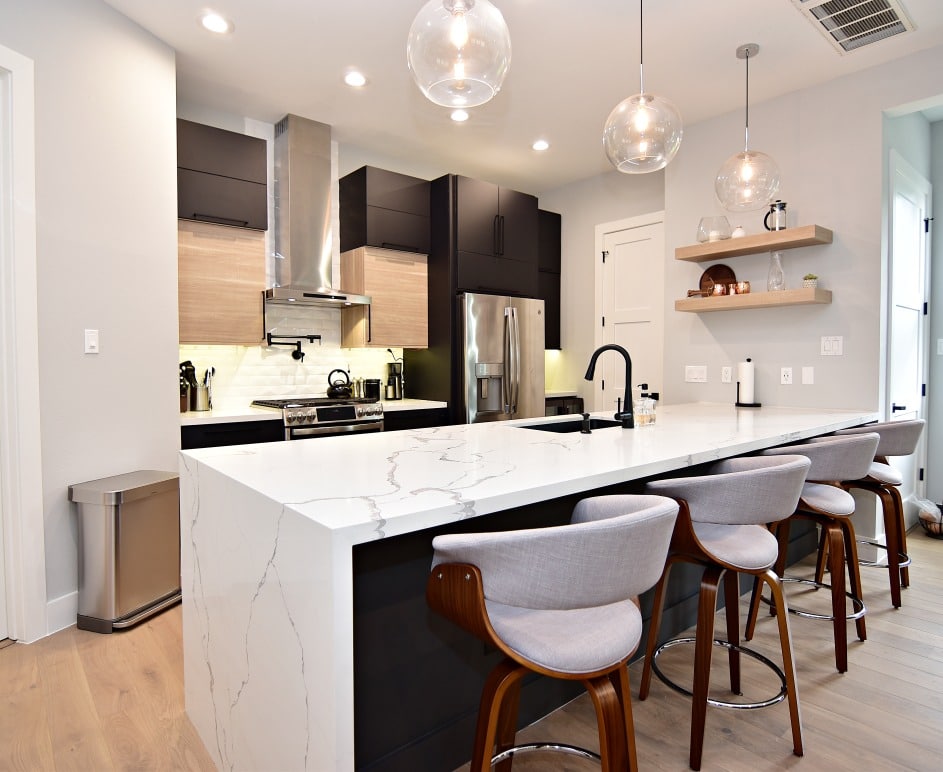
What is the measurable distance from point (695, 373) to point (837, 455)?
210 centimetres

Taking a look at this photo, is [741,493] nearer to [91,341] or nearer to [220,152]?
[91,341]

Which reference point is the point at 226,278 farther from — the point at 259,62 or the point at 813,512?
the point at 813,512

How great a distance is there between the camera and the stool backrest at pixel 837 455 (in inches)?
85.0

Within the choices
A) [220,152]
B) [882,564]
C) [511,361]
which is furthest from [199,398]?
[882,564]

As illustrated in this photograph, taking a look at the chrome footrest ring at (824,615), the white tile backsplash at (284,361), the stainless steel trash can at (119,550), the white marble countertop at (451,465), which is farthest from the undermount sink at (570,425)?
the white tile backsplash at (284,361)

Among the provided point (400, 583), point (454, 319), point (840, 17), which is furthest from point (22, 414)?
point (840, 17)

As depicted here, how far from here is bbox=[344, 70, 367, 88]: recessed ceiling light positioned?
3.48 metres

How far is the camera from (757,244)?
354 cm

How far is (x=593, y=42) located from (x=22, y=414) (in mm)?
3264

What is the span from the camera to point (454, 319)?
447cm

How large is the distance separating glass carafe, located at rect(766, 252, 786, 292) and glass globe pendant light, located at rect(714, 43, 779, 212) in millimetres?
736

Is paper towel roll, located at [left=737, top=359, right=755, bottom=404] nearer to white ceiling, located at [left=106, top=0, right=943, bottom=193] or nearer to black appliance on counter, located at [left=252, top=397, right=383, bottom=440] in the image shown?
white ceiling, located at [left=106, top=0, right=943, bottom=193]

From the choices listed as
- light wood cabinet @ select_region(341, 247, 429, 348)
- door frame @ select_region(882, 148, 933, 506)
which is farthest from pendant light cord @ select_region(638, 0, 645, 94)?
light wood cabinet @ select_region(341, 247, 429, 348)

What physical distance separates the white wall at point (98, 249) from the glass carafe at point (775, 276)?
3449 mm
